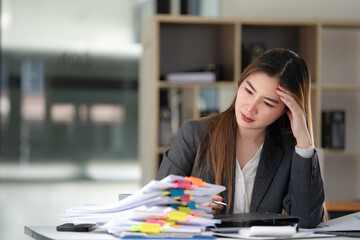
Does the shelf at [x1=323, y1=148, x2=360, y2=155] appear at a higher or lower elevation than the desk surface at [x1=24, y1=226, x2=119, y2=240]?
lower

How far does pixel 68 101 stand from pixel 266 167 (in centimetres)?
362

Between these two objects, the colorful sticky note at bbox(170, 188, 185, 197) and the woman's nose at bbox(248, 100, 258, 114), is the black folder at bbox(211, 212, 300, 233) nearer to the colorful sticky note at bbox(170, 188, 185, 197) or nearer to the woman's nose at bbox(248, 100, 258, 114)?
the colorful sticky note at bbox(170, 188, 185, 197)

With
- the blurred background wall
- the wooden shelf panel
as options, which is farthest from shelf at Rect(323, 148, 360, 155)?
the blurred background wall

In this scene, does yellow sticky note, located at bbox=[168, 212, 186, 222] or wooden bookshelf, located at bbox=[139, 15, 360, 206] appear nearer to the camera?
yellow sticky note, located at bbox=[168, 212, 186, 222]

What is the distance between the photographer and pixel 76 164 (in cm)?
579

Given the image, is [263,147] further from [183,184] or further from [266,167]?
[183,184]

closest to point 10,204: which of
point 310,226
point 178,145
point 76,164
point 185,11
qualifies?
point 76,164

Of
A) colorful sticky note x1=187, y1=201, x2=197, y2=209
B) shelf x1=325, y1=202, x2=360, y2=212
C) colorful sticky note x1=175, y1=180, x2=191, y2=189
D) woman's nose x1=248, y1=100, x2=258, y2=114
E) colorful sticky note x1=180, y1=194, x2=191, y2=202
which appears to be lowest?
shelf x1=325, y1=202, x2=360, y2=212

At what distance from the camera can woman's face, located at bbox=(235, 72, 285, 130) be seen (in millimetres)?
2289

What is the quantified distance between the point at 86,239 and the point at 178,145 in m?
0.80

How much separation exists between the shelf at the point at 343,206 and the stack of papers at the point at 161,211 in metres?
2.50

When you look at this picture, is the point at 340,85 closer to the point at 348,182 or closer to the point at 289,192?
the point at 348,182

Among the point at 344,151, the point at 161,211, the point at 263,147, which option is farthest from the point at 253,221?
the point at 344,151

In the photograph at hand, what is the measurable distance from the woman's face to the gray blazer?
0.54 ft
